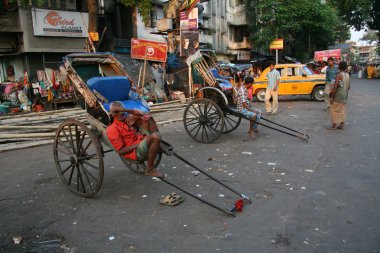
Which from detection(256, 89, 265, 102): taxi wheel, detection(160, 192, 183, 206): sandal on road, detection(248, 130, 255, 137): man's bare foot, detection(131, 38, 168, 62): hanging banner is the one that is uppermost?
detection(131, 38, 168, 62): hanging banner

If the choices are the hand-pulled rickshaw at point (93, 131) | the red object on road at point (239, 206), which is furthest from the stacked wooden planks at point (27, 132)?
the red object on road at point (239, 206)

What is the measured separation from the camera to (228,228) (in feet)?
11.9

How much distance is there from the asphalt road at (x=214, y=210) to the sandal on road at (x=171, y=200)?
0.08 meters

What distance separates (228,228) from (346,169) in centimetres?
286

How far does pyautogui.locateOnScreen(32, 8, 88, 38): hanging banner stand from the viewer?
16.3 m

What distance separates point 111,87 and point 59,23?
1417 cm

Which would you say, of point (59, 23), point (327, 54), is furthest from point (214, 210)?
point (327, 54)

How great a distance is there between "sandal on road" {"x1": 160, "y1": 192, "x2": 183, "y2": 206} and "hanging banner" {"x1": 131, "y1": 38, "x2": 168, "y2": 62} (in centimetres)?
A: 1146

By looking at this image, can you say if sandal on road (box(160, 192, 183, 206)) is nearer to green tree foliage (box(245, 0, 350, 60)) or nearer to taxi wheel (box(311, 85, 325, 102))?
taxi wheel (box(311, 85, 325, 102))

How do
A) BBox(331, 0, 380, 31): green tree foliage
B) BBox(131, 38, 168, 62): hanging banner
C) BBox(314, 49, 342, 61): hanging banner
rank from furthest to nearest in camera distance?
BBox(331, 0, 380, 31): green tree foliage, BBox(314, 49, 342, 61): hanging banner, BBox(131, 38, 168, 62): hanging banner

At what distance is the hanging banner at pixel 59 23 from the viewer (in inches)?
643

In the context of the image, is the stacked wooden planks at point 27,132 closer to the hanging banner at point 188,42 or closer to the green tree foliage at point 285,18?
the hanging banner at point 188,42

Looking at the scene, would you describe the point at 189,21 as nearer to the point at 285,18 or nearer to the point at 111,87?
the point at 111,87

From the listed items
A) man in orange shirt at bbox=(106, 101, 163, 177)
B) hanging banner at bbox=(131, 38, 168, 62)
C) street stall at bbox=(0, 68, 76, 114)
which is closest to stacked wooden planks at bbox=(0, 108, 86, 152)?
street stall at bbox=(0, 68, 76, 114)
